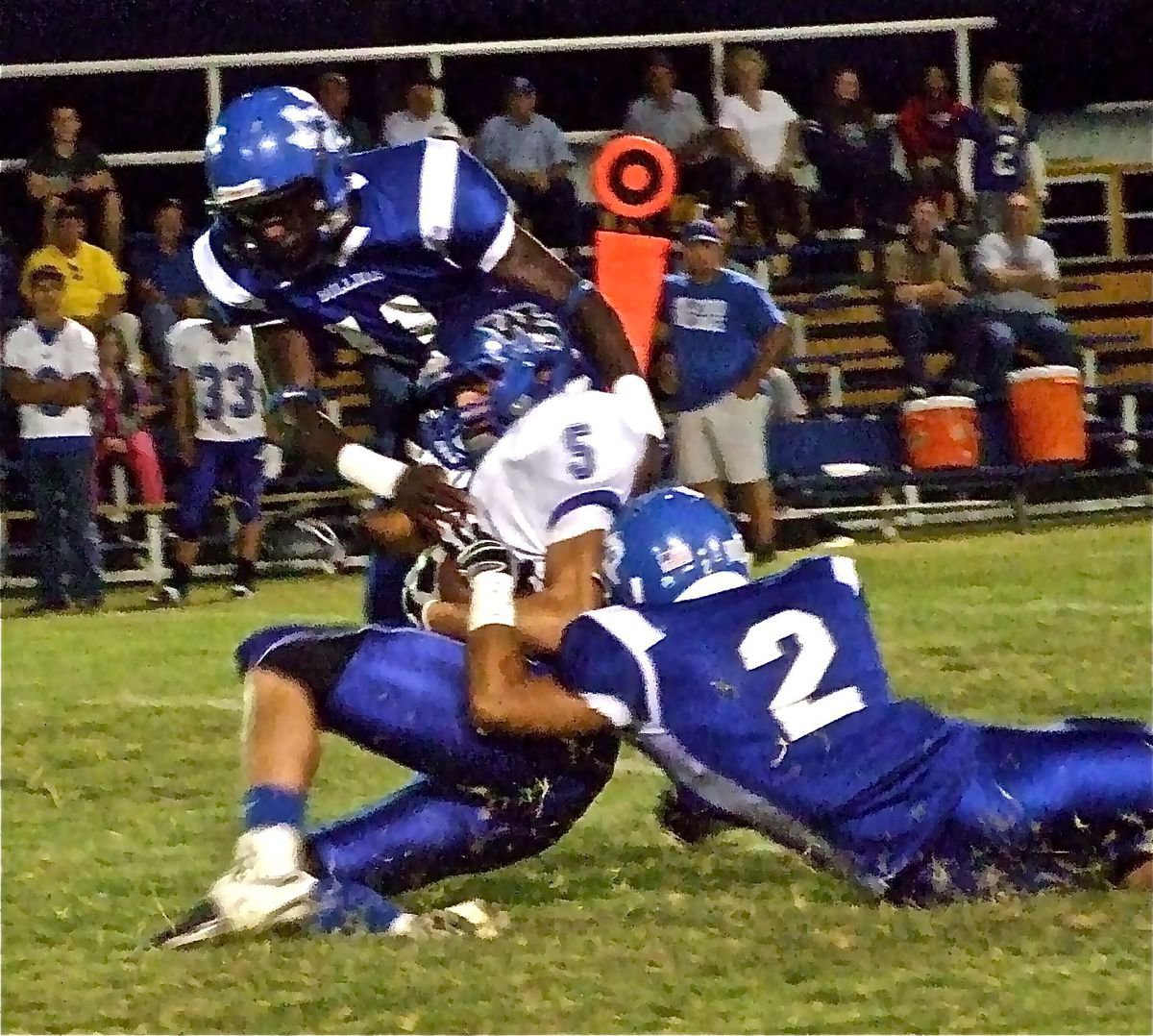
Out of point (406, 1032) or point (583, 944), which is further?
point (583, 944)

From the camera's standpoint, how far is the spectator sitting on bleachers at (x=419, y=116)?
7.38 m

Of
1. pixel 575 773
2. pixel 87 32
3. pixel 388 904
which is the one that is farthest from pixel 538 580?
pixel 87 32

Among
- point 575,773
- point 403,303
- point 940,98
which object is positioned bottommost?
point 575,773

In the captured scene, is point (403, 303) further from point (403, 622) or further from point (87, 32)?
point (87, 32)

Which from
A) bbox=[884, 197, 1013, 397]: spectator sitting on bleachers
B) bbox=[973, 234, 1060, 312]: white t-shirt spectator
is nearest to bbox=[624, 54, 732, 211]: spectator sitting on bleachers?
bbox=[884, 197, 1013, 397]: spectator sitting on bleachers

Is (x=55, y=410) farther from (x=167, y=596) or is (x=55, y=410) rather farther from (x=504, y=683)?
(x=504, y=683)

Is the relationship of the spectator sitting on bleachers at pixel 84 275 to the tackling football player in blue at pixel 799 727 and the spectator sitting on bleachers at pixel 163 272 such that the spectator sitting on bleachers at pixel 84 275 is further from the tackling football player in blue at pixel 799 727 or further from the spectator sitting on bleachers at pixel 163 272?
the tackling football player in blue at pixel 799 727

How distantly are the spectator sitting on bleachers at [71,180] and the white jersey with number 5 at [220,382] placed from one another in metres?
0.52

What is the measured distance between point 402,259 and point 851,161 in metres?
5.25

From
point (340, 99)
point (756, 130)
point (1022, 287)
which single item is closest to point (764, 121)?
point (756, 130)

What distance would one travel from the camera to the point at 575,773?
3.42 m

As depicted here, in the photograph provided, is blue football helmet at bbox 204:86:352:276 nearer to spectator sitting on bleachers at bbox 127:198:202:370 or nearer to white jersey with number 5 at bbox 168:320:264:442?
spectator sitting on bleachers at bbox 127:198:202:370

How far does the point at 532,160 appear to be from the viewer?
776cm

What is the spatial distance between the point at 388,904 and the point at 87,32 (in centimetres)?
483
